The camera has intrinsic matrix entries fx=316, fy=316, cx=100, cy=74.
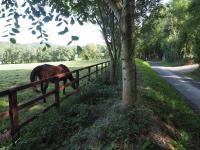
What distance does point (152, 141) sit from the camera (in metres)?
6.29

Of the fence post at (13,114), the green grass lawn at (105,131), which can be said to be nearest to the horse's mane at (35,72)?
the green grass lawn at (105,131)

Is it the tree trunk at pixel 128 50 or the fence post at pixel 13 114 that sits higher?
the tree trunk at pixel 128 50

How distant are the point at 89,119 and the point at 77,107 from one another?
3.09 feet

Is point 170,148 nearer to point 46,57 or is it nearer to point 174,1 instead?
point 174,1

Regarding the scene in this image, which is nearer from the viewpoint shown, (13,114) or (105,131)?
(13,114)

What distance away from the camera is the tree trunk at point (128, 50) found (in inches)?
305

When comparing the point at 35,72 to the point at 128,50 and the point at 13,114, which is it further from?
the point at 13,114

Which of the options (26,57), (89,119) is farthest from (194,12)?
(26,57)

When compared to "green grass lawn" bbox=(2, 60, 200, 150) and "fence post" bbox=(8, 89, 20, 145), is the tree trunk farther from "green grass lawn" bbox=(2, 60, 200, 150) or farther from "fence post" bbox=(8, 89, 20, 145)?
"fence post" bbox=(8, 89, 20, 145)

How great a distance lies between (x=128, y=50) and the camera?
7891mm

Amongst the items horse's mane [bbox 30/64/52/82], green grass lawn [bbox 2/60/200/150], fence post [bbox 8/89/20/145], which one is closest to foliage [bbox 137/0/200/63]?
horse's mane [bbox 30/64/52/82]

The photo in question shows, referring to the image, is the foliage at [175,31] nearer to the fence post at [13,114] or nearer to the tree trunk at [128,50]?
the tree trunk at [128,50]

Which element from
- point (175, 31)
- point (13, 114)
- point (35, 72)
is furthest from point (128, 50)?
point (175, 31)

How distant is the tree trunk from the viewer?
773 cm
